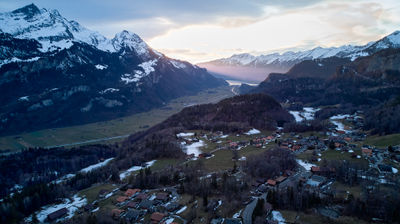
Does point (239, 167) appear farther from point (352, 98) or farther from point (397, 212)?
point (352, 98)

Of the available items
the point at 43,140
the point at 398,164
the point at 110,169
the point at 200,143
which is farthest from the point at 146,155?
the point at 43,140

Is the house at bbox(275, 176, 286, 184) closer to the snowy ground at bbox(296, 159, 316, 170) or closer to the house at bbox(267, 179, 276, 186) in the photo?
the house at bbox(267, 179, 276, 186)

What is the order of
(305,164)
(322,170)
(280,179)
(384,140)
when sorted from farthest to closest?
(384,140) < (305,164) < (322,170) < (280,179)

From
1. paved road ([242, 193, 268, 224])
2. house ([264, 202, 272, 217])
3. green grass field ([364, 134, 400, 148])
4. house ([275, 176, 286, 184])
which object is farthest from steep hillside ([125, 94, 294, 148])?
house ([264, 202, 272, 217])

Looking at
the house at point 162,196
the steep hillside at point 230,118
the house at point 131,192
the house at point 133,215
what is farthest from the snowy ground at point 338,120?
the house at point 133,215

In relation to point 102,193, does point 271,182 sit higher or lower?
higher

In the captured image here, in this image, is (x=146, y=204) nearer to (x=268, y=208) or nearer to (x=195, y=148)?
(x=268, y=208)

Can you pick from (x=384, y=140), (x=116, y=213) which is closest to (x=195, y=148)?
(x=116, y=213)
